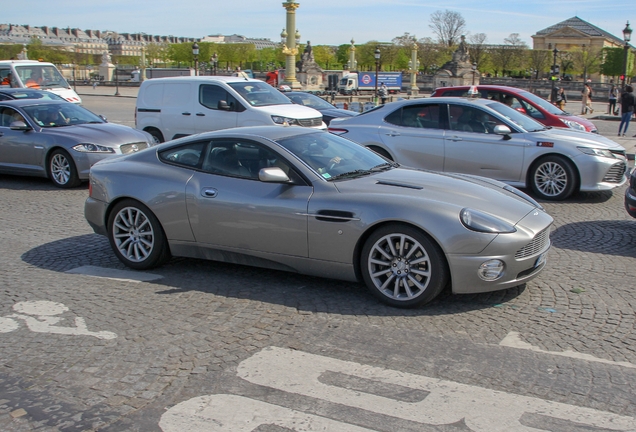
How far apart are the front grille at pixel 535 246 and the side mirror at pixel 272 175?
2.03m

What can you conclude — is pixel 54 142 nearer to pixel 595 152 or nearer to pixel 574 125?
pixel 595 152

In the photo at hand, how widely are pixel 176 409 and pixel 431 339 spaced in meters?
1.89

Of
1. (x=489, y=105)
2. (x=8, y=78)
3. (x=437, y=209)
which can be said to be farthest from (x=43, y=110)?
(x=8, y=78)

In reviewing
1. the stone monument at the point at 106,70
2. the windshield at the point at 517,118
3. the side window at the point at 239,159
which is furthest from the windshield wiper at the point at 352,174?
the stone monument at the point at 106,70

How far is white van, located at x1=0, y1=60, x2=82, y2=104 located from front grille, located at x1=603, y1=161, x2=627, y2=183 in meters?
19.6

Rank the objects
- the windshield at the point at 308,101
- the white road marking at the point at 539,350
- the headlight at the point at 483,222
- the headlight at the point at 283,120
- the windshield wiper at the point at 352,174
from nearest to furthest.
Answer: the white road marking at the point at 539,350, the headlight at the point at 483,222, the windshield wiper at the point at 352,174, the headlight at the point at 283,120, the windshield at the point at 308,101

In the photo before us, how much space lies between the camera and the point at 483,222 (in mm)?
5426

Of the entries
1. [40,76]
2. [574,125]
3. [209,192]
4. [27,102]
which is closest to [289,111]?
[27,102]

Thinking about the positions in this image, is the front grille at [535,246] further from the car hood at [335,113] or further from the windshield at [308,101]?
the windshield at [308,101]

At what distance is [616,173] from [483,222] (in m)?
5.92

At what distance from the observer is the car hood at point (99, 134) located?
1209 centimetres

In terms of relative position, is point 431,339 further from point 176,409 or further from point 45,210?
point 45,210

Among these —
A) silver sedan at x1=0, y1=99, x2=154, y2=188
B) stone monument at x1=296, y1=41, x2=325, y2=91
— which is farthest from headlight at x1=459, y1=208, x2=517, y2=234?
stone monument at x1=296, y1=41, x2=325, y2=91

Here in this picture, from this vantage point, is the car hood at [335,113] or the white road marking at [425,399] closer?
the white road marking at [425,399]
